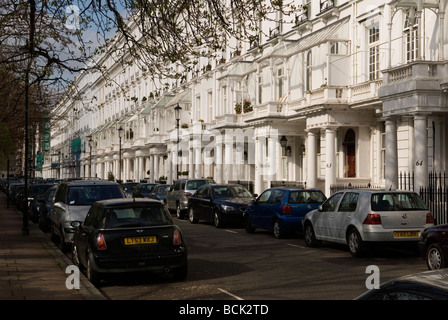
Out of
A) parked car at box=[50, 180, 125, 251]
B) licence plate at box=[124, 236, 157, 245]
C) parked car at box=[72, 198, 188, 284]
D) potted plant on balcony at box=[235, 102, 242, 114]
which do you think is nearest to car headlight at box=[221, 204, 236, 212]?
parked car at box=[50, 180, 125, 251]

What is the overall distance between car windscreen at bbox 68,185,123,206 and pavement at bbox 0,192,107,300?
140 cm

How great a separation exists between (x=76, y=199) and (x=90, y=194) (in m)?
0.41

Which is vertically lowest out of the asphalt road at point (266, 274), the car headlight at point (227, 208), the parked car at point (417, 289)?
the asphalt road at point (266, 274)

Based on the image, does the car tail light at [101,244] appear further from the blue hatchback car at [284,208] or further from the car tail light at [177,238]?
the blue hatchback car at [284,208]

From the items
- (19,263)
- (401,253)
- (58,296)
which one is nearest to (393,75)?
(401,253)

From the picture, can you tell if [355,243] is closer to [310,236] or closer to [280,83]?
[310,236]

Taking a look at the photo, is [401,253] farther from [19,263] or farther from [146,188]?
[146,188]

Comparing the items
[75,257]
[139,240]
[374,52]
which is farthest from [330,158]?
[139,240]

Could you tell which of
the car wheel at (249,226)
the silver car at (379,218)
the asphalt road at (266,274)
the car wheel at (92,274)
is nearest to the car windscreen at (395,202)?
the silver car at (379,218)

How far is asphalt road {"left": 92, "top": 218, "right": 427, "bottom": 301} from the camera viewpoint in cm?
1059

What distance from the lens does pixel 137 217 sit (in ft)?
39.0

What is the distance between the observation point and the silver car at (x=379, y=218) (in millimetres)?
15242

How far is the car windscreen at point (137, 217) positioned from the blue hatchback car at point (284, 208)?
8.45 meters

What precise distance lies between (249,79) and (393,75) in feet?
64.5
